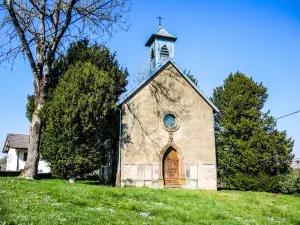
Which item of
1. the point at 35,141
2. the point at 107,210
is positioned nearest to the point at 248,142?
the point at 35,141

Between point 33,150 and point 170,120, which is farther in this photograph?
point 170,120

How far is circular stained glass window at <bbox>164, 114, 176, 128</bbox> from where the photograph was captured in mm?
21134

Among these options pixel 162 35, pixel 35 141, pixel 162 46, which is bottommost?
pixel 35 141

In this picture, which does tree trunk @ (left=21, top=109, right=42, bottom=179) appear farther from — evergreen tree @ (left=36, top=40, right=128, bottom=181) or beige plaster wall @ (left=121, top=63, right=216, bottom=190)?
beige plaster wall @ (left=121, top=63, right=216, bottom=190)

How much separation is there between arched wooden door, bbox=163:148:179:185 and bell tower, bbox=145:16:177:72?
310 inches

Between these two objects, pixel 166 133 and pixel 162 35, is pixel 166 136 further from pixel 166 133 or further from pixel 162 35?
pixel 162 35

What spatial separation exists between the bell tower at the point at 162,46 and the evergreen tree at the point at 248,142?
6.92 m

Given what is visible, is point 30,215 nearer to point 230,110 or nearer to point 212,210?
point 212,210

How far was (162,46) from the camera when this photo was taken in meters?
24.4

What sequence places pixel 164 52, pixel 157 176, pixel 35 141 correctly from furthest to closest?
pixel 164 52, pixel 157 176, pixel 35 141

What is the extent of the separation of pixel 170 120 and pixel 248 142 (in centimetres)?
748

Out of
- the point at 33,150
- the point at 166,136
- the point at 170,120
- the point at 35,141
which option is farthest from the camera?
the point at 170,120

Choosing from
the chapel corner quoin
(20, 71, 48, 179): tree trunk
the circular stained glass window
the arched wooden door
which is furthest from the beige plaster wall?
(20, 71, 48, 179): tree trunk

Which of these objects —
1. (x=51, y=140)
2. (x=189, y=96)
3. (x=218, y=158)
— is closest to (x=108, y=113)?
(x=51, y=140)
